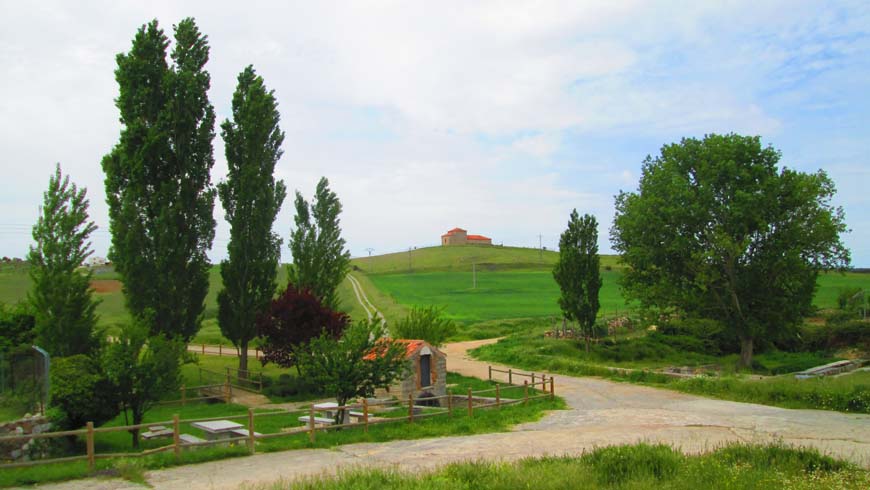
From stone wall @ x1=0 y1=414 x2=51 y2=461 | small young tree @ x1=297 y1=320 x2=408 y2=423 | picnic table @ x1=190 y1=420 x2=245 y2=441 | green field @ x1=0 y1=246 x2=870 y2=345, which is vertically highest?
green field @ x1=0 y1=246 x2=870 y2=345

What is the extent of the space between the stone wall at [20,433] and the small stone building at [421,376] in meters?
12.5

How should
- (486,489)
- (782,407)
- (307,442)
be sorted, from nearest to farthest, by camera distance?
(486,489) < (307,442) < (782,407)

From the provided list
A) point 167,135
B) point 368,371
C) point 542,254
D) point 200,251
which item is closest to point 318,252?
point 200,251

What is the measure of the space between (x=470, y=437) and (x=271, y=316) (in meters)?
14.5

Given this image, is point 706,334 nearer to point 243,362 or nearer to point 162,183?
point 243,362

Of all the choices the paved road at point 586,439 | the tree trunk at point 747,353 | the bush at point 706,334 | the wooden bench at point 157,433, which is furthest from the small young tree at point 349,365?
the bush at point 706,334

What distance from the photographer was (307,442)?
15.3m

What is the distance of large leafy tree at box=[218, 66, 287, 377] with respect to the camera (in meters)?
30.2

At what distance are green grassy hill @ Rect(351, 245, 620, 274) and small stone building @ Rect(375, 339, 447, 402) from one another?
87.2 m

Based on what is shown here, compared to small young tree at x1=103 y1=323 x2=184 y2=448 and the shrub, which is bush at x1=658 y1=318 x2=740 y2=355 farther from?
small young tree at x1=103 y1=323 x2=184 y2=448

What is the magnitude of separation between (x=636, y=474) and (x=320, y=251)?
28.8 m

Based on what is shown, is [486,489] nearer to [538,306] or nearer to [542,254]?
[538,306]

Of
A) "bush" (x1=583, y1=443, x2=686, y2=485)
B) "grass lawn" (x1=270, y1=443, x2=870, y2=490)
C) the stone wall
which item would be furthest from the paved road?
the stone wall

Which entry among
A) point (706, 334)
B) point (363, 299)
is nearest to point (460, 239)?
point (363, 299)
